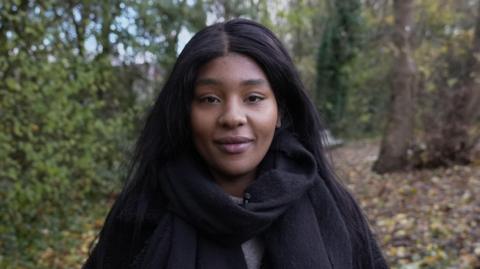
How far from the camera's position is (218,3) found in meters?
7.33

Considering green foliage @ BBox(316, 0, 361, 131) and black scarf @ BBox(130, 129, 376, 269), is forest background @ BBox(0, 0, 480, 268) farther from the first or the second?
green foliage @ BBox(316, 0, 361, 131)

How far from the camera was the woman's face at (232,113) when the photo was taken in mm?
1738

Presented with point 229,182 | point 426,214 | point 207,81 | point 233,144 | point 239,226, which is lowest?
point 426,214

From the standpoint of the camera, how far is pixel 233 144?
1.76 m

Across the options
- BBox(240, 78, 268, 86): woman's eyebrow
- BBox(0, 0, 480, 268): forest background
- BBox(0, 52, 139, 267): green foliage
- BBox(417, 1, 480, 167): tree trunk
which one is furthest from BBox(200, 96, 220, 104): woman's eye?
BBox(417, 1, 480, 167): tree trunk

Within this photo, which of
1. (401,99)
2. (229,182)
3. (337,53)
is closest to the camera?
(229,182)

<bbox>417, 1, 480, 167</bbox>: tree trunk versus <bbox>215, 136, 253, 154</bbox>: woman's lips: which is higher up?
<bbox>215, 136, 253, 154</bbox>: woman's lips

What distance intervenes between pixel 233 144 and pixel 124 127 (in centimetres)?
481

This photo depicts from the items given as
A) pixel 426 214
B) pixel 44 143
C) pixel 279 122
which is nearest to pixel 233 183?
pixel 279 122

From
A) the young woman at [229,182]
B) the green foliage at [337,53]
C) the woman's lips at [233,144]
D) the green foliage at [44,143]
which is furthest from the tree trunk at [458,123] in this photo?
the green foliage at [337,53]

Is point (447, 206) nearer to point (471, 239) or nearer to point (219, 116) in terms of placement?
point (471, 239)

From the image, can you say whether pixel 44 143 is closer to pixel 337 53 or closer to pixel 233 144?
pixel 233 144

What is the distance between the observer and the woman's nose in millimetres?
1710

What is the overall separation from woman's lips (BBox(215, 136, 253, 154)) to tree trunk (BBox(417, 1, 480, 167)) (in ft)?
26.8
